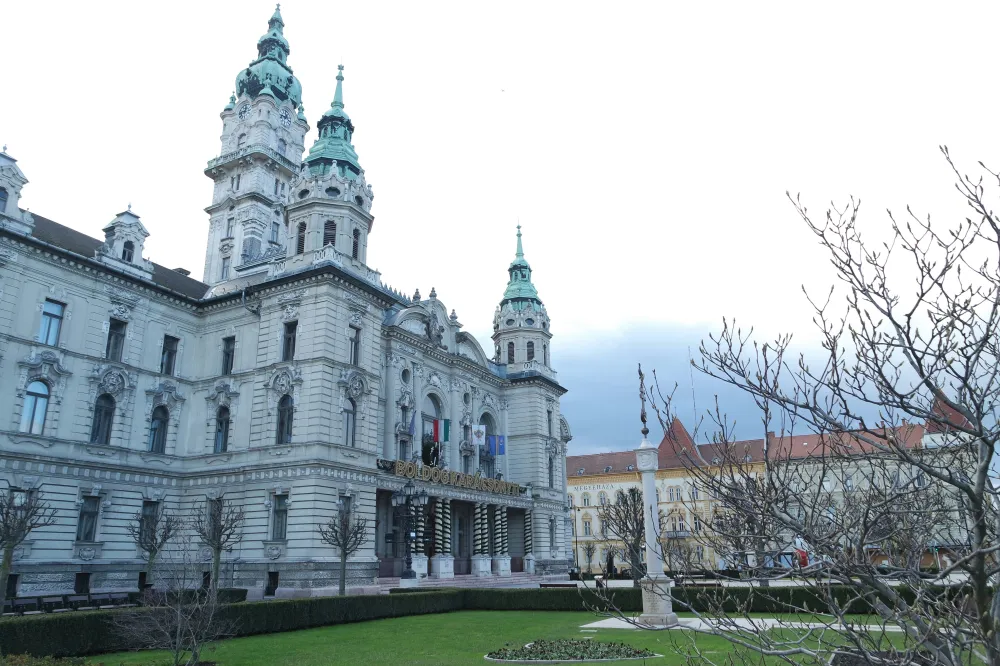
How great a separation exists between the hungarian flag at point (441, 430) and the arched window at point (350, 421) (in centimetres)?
1131

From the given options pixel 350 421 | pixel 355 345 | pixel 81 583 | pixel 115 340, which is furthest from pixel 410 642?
pixel 115 340

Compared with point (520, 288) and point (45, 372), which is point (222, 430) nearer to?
point (45, 372)

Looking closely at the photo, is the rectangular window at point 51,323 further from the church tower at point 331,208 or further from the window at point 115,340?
the church tower at point 331,208

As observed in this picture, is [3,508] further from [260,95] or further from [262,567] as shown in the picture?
[260,95]

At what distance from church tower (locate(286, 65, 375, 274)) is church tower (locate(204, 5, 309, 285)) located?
1273 cm

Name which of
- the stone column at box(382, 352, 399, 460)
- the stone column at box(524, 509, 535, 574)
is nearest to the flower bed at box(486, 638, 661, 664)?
the stone column at box(382, 352, 399, 460)

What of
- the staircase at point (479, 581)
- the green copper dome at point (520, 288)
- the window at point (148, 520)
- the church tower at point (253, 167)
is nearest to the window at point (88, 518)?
the window at point (148, 520)

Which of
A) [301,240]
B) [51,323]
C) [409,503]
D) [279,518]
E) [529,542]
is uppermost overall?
[301,240]

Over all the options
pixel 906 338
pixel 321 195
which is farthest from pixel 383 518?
pixel 906 338

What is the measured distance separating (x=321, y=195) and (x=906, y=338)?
43.8 metres

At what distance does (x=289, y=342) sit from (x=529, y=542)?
31.0 metres

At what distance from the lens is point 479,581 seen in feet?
164

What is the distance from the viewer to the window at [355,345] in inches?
1714

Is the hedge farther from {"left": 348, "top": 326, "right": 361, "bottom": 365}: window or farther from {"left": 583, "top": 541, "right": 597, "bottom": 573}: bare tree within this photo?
{"left": 583, "top": 541, "right": 597, "bottom": 573}: bare tree
